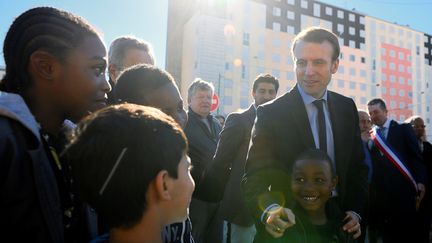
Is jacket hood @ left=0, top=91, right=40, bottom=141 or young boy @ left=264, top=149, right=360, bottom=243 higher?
jacket hood @ left=0, top=91, right=40, bottom=141

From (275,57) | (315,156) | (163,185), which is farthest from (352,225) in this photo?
(275,57)

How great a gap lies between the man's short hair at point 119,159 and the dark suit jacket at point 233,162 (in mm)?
2204

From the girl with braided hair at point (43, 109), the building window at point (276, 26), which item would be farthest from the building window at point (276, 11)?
the girl with braided hair at point (43, 109)

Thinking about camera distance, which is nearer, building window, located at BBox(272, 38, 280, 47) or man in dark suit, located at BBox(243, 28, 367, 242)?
man in dark suit, located at BBox(243, 28, 367, 242)

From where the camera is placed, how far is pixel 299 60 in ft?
7.82

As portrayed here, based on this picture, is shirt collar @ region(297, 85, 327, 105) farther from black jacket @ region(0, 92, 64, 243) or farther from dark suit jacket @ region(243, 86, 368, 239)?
black jacket @ region(0, 92, 64, 243)

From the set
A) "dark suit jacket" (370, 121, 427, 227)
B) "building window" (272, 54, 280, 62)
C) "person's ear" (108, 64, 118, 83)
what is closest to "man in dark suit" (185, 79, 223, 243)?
"person's ear" (108, 64, 118, 83)

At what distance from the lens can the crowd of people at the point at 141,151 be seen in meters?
1.09

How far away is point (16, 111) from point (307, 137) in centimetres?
160

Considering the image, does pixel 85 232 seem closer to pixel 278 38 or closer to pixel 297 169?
pixel 297 169

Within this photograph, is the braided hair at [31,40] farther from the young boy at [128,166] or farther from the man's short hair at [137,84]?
the man's short hair at [137,84]

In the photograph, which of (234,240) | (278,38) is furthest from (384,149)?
(278,38)

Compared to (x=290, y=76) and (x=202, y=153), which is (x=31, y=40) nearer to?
(x=202, y=153)

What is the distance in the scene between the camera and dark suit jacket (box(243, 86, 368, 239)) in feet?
6.93
